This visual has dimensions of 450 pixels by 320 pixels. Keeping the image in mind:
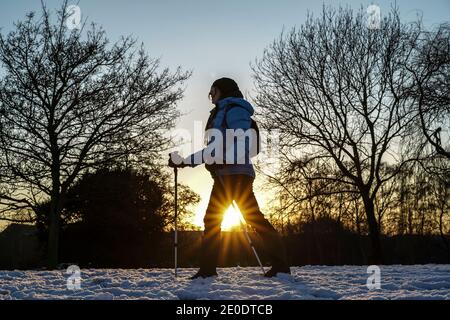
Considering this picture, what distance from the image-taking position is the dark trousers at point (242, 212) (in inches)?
208

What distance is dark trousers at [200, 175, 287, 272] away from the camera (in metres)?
5.27

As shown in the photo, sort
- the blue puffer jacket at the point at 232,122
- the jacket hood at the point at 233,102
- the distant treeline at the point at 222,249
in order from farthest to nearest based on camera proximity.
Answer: the distant treeline at the point at 222,249, the jacket hood at the point at 233,102, the blue puffer jacket at the point at 232,122

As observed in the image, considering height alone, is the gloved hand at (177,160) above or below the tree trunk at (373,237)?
above

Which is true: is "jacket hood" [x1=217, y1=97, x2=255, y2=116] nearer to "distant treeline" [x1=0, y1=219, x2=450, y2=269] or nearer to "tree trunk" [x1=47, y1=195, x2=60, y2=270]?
"tree trunk" [x1=47, y1=195, x2=60, y2=270]

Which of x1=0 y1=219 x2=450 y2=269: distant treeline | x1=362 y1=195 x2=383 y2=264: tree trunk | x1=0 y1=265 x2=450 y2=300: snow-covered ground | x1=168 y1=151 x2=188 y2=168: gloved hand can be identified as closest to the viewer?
x1=0 y1=265 x2=450 y2=300: snow-covered ground

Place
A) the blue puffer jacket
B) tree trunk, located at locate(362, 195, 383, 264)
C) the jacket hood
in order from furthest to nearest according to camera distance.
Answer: tree trunk, located at locate(362, 195, 383, 264), the jacket hood, the blue puffer jacket

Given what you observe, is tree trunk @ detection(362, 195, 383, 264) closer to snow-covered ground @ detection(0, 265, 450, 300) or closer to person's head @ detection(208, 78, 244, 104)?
snow-covered ground @ detection(0, 265, 450, 300)

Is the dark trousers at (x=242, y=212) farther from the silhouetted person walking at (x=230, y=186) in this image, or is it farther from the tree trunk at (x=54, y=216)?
the tree trunk at (x=54, y=216)

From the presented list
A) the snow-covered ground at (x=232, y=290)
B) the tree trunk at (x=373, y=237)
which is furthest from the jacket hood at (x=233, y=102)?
the tree trunk at (x=373, y=237)

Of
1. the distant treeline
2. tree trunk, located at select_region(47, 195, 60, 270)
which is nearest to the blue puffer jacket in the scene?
tree trunk, located at select_region(47, 195, 60, 270)

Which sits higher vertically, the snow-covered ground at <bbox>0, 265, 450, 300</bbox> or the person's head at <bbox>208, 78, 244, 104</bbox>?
the person's head at <bbox>208, 78, 244, 104</bbox>

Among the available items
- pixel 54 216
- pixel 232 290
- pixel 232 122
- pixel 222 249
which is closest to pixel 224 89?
pixel 232 122

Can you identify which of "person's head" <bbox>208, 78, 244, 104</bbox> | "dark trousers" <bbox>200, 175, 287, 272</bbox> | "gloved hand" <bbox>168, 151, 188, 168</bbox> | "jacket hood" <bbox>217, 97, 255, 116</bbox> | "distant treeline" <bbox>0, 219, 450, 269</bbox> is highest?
"person's head" <bbox>208, 78, 244, 104</bbox>

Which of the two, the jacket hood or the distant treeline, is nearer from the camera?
the jacket hood
